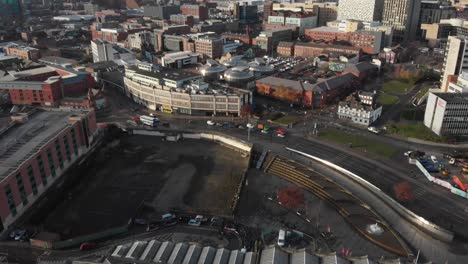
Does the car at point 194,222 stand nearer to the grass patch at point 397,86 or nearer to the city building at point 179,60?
the grass patch at point 397,86

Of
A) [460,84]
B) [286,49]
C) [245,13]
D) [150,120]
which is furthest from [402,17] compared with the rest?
[150,120]

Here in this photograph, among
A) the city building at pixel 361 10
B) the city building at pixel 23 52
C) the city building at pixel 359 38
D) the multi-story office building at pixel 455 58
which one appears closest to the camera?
the multi-story office building at pixel 455 58

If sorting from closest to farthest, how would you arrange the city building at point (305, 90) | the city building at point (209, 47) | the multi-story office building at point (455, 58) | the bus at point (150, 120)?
the bus at point (150, 120) → the city building at point (305, 90) → the multi-story office building at point (455, 58) → the city building at point (209, 47)

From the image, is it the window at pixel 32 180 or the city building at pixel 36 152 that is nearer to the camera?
the city building at pixel 36 152

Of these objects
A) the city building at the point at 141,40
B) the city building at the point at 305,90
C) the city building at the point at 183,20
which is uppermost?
the city building at the point at 183,20

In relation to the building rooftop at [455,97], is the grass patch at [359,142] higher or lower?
lower

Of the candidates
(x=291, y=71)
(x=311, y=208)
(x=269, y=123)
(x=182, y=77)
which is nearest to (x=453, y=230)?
(x=311, y=208)

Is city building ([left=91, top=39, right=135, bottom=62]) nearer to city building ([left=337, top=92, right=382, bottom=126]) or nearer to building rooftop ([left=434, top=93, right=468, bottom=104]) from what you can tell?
city building ([left=337, top=92, right=382, bottom=126])

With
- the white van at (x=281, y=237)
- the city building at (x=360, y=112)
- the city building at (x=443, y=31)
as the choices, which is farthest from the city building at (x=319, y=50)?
the white van at (x=281, y=237)
